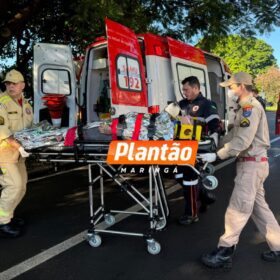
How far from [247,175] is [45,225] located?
8.65 ft

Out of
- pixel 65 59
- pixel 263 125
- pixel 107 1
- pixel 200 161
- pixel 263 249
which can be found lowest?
pixel 263 249

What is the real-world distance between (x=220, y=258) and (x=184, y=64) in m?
5.10

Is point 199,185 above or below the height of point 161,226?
above

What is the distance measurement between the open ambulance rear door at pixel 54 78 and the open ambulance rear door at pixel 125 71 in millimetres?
1338

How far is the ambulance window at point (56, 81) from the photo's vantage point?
788cm

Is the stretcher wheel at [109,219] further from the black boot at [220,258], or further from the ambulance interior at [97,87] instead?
the ambulance interior at [97,87]

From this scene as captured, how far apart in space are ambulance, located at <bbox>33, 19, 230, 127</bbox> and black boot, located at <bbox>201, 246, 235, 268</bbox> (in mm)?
3271

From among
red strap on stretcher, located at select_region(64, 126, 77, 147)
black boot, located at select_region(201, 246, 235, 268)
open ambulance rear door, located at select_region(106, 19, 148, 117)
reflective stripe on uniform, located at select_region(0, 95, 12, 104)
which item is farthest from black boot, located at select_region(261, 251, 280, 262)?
open ambulance rear door, located at select_region(106, 19, 148, 117)

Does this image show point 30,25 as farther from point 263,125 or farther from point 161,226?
point 263,125

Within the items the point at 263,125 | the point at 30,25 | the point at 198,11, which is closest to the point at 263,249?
the point at 263,125

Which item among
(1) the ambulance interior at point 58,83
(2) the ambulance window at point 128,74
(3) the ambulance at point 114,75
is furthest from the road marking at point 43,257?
(1) the ambulance interior at point 58,83

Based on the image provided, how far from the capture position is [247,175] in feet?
12.7

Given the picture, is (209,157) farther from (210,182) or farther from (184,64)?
(184,64)

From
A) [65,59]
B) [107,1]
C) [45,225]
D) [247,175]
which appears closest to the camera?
[247,175]
